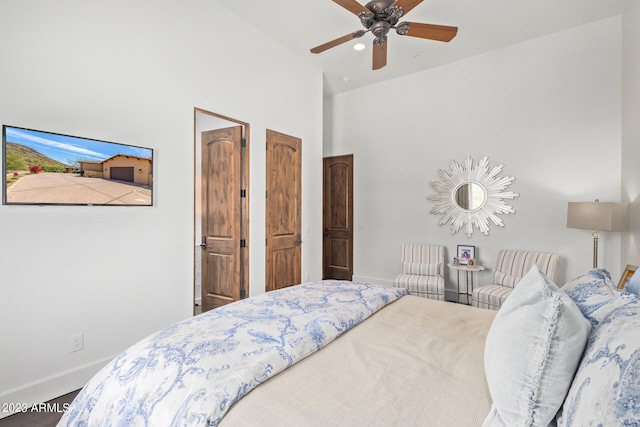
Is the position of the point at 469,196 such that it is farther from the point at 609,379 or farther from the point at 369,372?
the point at 609,379

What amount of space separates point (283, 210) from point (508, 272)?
2.81 meters

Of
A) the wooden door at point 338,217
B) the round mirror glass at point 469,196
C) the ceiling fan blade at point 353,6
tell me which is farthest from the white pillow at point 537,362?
the wooden door at point 338,217

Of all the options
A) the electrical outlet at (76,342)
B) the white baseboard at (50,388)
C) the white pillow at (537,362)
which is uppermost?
the white pillow at (537,362)

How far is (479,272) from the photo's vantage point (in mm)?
4230

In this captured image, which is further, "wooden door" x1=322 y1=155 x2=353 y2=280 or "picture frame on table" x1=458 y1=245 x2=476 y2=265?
"wooden door" x1=322 y1=155 x2=353 y2=280

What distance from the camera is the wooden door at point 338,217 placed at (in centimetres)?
550

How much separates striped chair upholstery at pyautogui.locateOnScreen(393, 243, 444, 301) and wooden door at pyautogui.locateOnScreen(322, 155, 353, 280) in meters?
1.19

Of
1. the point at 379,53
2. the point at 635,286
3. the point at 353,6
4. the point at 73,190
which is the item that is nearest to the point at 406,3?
the point at 353,6

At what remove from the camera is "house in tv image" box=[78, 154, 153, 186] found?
225 centimetres

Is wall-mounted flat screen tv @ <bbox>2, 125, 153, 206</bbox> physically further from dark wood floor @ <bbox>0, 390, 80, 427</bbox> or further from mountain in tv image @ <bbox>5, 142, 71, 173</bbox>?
dark wood floor @ <bbox>0, 390, 80, 427</bbox>

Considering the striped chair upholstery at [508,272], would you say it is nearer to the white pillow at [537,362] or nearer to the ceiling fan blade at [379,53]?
the ceiling fan blade at [379,53]

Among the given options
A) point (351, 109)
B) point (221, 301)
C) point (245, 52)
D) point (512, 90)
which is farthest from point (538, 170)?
point (221, 301)

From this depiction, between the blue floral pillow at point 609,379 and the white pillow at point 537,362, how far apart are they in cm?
3

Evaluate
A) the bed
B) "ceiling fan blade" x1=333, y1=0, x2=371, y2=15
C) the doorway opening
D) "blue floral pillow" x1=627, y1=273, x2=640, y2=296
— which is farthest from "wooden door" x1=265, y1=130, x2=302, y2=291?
"blue floral pillow" x1=627, y1=273, x2=640, y2=296
